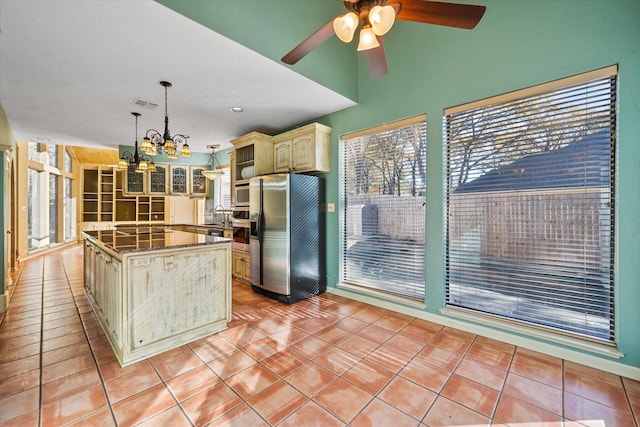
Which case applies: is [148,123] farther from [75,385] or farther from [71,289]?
[75,385]

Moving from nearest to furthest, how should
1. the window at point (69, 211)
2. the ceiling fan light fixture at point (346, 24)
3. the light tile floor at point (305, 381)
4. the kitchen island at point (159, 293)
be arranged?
the ceiling fan light fixture at point (346, 24), the light tile floor at point (305, 381), the kitchen island at point (159, 293), the window at point (69, 211)

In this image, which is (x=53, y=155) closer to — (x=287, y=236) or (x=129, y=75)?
(x=129, y=75)

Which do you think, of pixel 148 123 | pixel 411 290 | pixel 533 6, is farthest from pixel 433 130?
pixel 148 123

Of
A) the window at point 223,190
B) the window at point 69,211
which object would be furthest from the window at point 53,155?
the window at point 223,190

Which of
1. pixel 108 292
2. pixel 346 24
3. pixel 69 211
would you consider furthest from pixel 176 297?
pixel 69 211

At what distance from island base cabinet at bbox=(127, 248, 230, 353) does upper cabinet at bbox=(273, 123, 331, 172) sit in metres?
1.71

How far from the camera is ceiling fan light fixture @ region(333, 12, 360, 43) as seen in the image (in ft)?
4.77

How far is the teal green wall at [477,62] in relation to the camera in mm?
1971

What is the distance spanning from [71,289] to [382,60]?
5.05 m

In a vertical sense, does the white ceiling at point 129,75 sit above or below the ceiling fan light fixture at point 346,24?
above

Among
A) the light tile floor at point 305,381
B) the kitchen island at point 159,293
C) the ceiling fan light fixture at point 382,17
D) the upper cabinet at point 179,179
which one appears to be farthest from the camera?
the upper cabinet at point 179,179

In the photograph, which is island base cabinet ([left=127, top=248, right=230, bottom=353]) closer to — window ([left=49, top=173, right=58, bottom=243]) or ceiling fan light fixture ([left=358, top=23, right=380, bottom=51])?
ceiling fan light fixture ([left=358, top=23, right=380, bottom=51])

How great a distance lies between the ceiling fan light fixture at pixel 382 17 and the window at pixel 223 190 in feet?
18.4

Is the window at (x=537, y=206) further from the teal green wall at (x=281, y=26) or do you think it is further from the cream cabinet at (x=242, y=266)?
the cream cabinet at (x=242, y=266)
